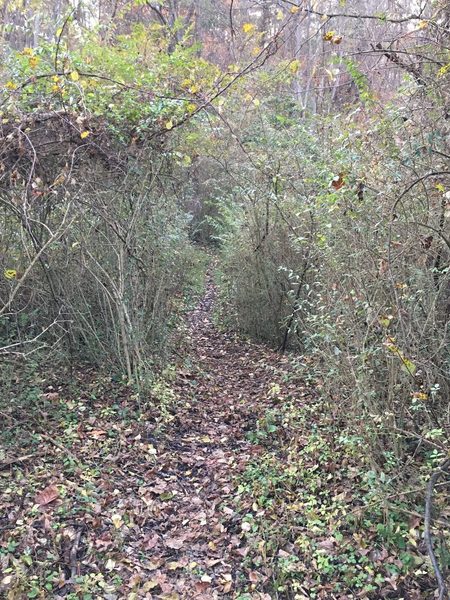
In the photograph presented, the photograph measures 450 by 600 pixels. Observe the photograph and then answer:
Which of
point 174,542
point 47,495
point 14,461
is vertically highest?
point 14,461

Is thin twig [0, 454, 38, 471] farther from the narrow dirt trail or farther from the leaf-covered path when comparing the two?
the narrow dirt trail

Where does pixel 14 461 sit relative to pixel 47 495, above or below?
above

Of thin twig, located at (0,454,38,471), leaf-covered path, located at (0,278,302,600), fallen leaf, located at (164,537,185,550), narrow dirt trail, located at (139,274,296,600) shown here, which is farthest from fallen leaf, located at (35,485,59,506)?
fallen leaf, located at (164,537,185,550)

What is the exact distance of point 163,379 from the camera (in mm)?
5531

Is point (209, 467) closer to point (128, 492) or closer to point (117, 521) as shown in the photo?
point (128, 492)

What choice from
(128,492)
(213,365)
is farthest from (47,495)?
(213,365)

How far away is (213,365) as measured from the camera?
22.1 ft

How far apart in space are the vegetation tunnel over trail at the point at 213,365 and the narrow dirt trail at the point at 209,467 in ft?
0.07

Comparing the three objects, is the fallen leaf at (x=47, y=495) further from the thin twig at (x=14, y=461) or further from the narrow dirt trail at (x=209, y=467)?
the narrow dirt trail at (x=209, y=467)

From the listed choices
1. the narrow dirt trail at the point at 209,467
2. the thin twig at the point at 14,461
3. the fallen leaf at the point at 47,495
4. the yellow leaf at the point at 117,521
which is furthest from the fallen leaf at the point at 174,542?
the thin twig at the point at 14,461

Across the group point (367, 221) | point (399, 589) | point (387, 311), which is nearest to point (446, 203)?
point (367, 221)

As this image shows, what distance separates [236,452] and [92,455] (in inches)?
53.5

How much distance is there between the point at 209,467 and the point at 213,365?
251 cm

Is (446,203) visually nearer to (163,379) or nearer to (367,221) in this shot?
(367,221)
